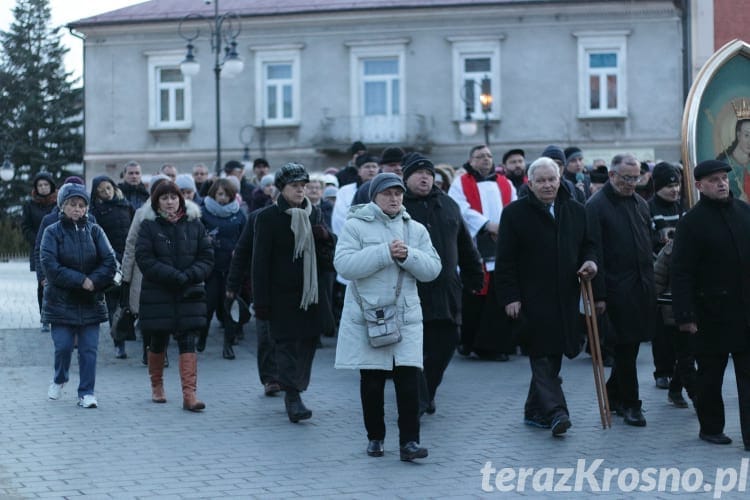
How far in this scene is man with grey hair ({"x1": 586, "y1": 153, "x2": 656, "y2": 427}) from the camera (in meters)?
9.31

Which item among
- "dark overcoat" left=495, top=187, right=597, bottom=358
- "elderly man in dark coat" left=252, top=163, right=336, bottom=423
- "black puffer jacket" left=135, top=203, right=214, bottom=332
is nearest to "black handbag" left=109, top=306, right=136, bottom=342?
"black puffer jacket" left=135, top=203, right=214, bottom=332

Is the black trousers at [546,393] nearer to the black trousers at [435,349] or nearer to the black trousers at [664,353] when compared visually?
the black trousers at [435,349]

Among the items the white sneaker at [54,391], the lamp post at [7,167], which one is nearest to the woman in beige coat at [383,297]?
the white sneaker at [54,391]

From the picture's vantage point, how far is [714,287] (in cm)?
847

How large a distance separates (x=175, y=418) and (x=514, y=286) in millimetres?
2879

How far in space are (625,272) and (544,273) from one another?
0.71 metres

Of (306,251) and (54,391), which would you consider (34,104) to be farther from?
(306,251)

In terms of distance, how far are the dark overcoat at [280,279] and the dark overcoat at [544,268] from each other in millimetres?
1641

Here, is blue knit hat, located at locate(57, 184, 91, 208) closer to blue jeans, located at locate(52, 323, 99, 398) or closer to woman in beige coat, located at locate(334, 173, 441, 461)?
blue jeans, located at locate(52, 323, 99, 398)

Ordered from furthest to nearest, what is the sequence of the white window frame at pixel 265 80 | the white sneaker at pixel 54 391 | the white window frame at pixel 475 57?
the white window frame at pixel 265 80 → the white window frame at pixel 475 57 → the white sneaker at pixel 54 391

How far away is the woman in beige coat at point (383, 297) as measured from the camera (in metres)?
8.09

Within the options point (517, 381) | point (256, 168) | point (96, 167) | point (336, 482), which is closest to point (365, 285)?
point (336, 482)

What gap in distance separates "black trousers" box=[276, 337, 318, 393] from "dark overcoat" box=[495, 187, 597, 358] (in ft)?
5.64

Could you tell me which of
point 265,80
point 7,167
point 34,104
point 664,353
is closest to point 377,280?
point 664,353
